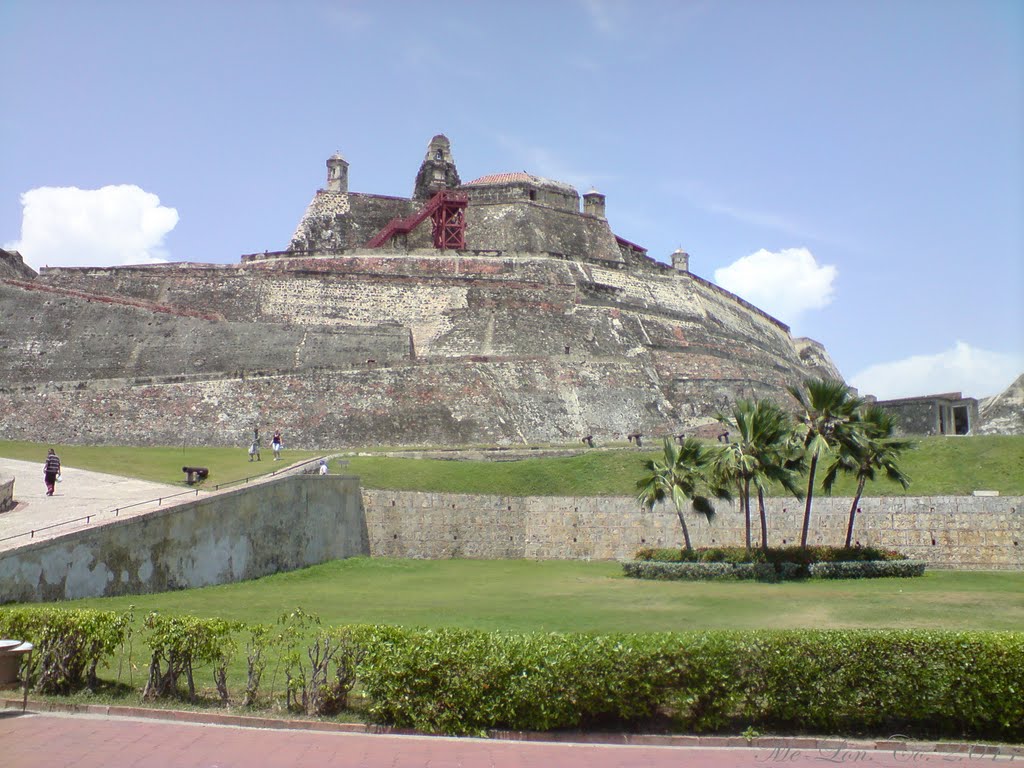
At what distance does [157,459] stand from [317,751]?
69.8 ft

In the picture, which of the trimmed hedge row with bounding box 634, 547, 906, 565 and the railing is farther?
the trimmed hedge row with bounding box 634, 547, 906, 565

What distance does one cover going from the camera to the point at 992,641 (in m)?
10.2

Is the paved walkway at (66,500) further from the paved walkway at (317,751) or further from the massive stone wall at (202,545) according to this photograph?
the paved walkway at (317,751)

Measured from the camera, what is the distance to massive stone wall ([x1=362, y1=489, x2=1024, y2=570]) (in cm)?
2562

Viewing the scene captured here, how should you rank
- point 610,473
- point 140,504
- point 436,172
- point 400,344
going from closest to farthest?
1. point 140,504
2. point 610,473
3. point 400,344
4. point 436,172

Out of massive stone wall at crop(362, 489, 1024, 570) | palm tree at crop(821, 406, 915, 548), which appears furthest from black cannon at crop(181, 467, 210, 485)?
palm tree at crop(821, 406, 915, 548)

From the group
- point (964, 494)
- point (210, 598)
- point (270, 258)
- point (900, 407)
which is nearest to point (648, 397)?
point (900, 407)

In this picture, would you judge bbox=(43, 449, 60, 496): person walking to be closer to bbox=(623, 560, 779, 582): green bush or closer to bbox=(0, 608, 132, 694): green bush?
bbox=(0, 608, 132, 694): green bush

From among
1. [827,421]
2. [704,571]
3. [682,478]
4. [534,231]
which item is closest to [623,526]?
[682,478]

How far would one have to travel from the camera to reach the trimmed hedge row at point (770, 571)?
22.8 metres

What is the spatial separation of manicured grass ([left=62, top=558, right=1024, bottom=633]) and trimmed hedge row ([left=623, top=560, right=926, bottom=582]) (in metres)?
0.64

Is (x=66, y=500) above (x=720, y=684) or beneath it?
above

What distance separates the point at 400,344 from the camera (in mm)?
40469

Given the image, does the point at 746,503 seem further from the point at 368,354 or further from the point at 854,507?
the point at 368,354
